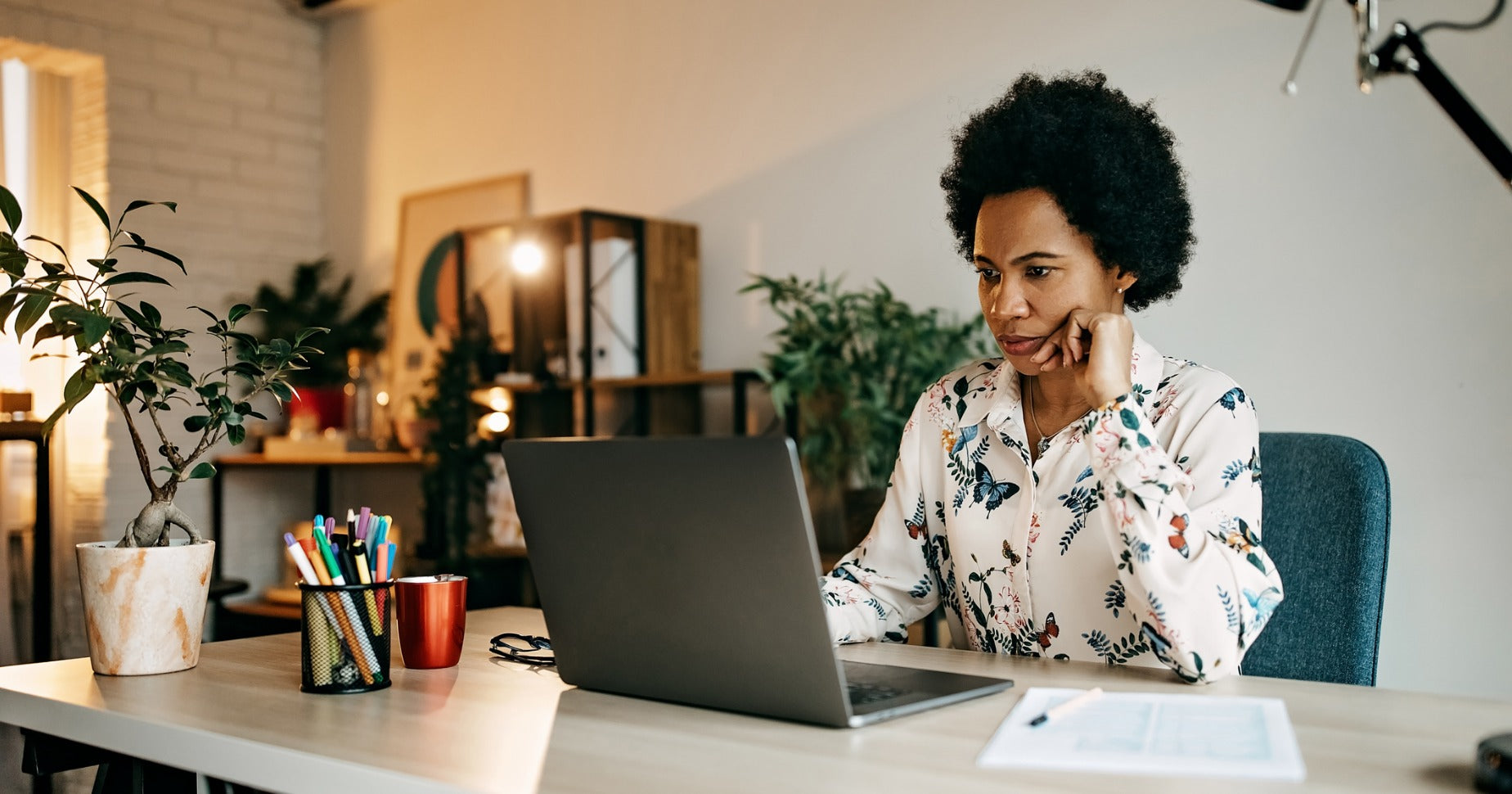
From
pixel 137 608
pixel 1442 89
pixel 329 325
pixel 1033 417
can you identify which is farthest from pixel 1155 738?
pixel 329 325

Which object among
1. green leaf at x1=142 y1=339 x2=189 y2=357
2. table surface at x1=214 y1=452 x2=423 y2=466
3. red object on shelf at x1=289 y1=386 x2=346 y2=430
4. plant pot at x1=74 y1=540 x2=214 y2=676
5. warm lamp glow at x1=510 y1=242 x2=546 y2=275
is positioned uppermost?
warm lamp glow at x1=510 y1=242 x2=546 y2=275

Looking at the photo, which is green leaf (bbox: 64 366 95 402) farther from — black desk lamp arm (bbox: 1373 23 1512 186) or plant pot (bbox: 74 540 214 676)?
black desk lamp arm (bbox: 1373 23 1512 186)

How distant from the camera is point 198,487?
421cm

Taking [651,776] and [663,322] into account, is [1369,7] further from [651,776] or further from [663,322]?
[663,322]

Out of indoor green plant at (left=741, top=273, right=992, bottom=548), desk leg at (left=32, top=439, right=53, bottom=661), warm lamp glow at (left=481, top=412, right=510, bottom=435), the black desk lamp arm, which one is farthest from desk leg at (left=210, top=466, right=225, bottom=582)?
the black desk lamp arm

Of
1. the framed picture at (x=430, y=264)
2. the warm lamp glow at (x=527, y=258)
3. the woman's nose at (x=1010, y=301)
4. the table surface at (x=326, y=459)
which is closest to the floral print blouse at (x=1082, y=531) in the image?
the woman's nose at (x=1010, y=301)

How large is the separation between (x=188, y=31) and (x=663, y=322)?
2.21 m

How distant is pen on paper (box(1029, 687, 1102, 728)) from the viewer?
953 mm

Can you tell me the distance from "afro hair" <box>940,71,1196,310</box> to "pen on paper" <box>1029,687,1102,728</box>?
0.76 meters

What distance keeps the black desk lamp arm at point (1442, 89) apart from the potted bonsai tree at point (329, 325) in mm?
3773

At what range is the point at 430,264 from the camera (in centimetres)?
411

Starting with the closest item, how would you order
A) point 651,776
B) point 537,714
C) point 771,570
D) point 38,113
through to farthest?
point 651,776, point 771,570, point 537,714, point 38,113

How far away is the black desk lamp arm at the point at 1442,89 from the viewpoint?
0.86 m

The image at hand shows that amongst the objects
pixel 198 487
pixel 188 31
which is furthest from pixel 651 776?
pixel 188 31
